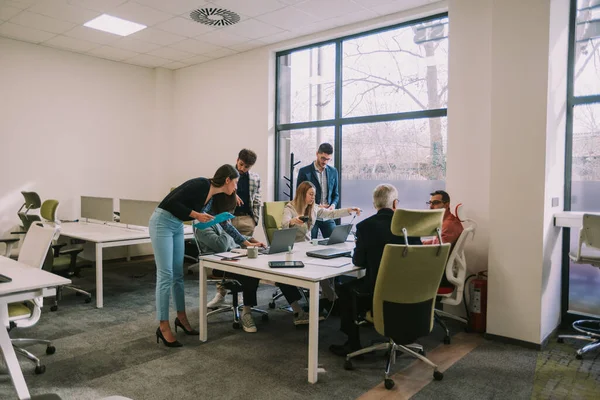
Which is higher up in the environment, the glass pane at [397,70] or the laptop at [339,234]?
the glass pane at [397,70]

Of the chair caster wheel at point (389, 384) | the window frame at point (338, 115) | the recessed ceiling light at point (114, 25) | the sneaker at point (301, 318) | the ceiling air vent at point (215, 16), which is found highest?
the recessed ceiling light at point (114, 25)

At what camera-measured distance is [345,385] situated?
2.75 meters

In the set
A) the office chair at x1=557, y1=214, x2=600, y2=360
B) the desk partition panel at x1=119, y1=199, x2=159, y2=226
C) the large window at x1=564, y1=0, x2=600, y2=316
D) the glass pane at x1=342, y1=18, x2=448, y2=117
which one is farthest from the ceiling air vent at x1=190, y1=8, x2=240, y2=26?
the office chair at x1=557, y1=214, x2=600, y2=360

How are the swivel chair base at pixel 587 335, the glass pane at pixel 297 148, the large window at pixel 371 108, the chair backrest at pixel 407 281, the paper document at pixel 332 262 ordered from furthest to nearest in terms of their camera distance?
the glass pane at pixel 297 148 < the large window at pixel 371 108 < the swivel chair base at pixel 587 335 < the paper document at pixel 332 262 < the chair backrest at pixel 407 281

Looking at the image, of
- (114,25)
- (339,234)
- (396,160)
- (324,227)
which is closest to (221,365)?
(339,234)

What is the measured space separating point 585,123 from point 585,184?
0.52 m

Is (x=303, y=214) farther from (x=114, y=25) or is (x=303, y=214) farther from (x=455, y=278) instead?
(x=114, y=25)

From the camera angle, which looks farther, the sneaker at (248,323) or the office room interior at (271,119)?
the sneaker at (248,323)

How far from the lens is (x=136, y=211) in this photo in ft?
16.0

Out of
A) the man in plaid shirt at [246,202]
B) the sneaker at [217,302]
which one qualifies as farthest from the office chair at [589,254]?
the sneaker at [217,302]

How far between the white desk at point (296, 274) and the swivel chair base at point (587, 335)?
1795 millimetres

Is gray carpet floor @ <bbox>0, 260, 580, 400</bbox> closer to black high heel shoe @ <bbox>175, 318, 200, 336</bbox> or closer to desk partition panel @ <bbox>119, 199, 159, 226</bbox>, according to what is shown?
black high heel shoe @ <bbox>175, 318, 200, 336</bbox>

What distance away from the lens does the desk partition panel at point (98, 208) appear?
5254mm

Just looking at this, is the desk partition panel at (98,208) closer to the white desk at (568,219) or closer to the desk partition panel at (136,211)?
the desk partition panel at (136,211)
